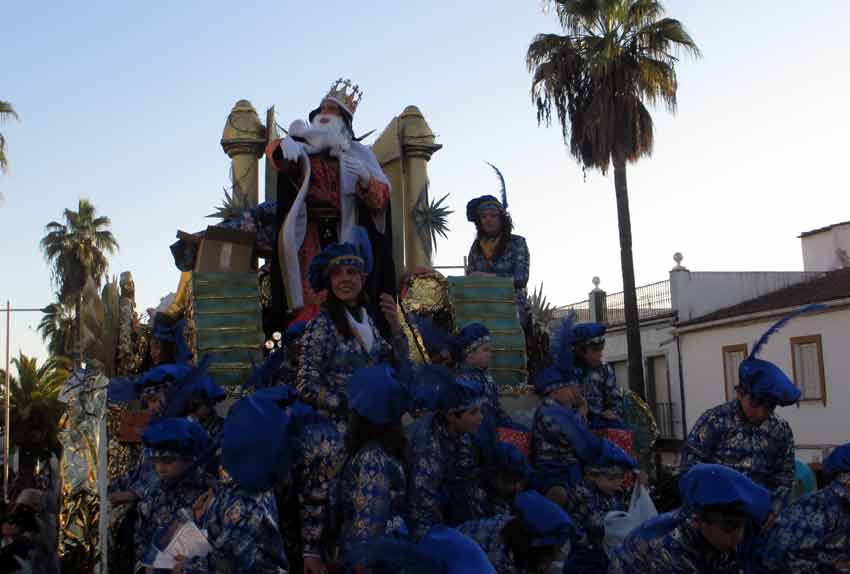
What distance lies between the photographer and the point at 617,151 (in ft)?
75.8

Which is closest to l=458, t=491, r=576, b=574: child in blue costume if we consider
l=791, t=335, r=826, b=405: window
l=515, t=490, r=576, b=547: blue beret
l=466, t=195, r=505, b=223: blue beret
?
l=515, t=490, r=576, b=547: blue beret

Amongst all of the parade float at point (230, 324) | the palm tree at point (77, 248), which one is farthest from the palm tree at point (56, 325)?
the parade float at point (230, 324)

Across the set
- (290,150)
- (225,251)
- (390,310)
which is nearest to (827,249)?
(290,150)

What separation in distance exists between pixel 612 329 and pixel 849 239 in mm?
7724

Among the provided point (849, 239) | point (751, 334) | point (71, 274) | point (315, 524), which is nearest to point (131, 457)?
point (315, 524)

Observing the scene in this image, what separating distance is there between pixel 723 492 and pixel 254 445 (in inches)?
69.2

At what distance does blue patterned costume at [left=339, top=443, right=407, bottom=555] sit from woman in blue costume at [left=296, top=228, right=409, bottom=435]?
1.54 metres

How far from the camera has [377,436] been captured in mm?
4648

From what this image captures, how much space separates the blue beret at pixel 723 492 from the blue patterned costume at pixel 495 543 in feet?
2.43

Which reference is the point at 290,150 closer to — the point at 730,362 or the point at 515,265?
the point at 515,265

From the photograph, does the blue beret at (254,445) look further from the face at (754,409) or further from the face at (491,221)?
the face at (491,221)

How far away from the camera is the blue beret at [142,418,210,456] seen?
4.80 meters

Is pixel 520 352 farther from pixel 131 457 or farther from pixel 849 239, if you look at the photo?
pixel 849 239

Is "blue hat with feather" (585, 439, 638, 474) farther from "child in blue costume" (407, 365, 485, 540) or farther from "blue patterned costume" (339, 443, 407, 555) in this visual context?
"blue patterned costume" (339, 443, 407, 555)
